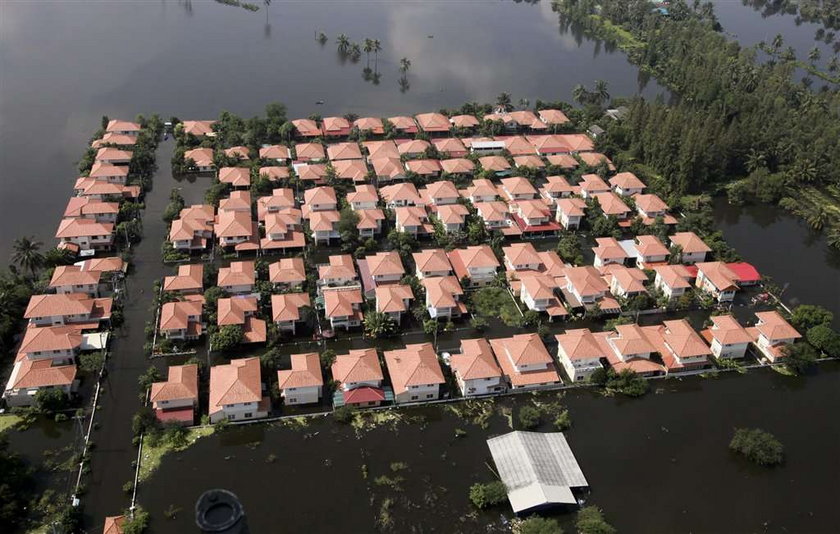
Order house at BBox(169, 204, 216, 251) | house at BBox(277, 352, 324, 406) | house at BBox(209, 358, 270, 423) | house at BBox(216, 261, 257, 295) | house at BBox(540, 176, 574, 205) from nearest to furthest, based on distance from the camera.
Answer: house at BBox(209, 358, 270, 423), house at BBox(277, 352, 324, 406), house at BBox(216, 261, 257, 295), house at BBox(169, 204, 216, 251), house at BBox(540, 176, 574, 205)

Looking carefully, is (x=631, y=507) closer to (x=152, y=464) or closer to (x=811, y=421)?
(x=811, y=421)

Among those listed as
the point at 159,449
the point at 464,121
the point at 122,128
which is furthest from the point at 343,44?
the point at 159,449

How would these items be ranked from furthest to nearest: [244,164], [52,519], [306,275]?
[244,164], [306,275], [52,519]

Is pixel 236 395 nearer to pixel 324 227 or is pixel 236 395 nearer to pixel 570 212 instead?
pixel 324 227

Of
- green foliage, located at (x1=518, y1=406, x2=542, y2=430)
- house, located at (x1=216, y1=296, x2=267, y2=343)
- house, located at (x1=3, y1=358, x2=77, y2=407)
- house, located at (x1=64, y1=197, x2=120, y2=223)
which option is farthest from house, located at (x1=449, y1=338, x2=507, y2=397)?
house, located at (x1=64, y1=197, x2=120, y2=223)


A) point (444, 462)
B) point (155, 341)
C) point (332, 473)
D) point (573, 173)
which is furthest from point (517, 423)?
point (573, 173)

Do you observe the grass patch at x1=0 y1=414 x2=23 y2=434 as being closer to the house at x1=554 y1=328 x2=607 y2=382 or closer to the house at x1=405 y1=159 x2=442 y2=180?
the house at x1=554 y1=328 x2=607 y2=382

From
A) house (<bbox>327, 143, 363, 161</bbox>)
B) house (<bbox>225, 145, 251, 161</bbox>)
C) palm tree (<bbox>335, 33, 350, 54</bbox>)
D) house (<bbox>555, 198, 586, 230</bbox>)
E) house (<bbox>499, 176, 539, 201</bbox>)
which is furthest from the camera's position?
palm tree (<bbox>335, 33, 350, 54</bbox>)
